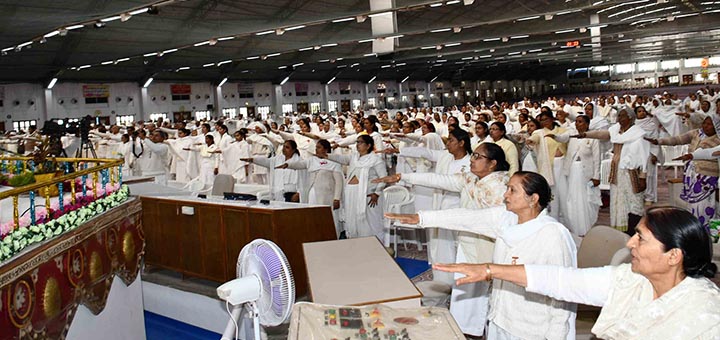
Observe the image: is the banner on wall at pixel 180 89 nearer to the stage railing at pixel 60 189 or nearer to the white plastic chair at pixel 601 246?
the stage railing at pixel 60 189

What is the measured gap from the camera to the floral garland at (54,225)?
3600mm

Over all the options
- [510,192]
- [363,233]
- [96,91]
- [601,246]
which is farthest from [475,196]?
[96,91]

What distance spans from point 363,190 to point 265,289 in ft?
14.6

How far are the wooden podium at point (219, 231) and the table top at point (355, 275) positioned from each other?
1.58 metres

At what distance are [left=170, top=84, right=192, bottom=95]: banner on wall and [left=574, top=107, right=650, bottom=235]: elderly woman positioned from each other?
28.2m

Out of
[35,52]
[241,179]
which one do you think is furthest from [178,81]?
[241,179]

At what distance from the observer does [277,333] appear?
5.07 meters

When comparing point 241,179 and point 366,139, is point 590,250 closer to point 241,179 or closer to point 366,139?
point 366,139

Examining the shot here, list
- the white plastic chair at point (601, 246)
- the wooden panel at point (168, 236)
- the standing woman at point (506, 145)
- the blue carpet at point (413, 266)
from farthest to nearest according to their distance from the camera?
the blue carpet at point (413, 266), the wooden panel at point (168, 236), the standing woman at point (506, 145), the white plastic chair at point (601, 246)

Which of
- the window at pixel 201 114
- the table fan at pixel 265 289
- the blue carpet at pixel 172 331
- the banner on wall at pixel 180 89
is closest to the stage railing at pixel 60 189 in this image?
the blue carpet at pixel 172 331

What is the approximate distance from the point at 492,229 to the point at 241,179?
8314 millimetres

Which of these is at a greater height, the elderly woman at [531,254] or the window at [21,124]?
the window at [21,124]

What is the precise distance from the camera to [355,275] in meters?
3.39

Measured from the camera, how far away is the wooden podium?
5641 millimetres
